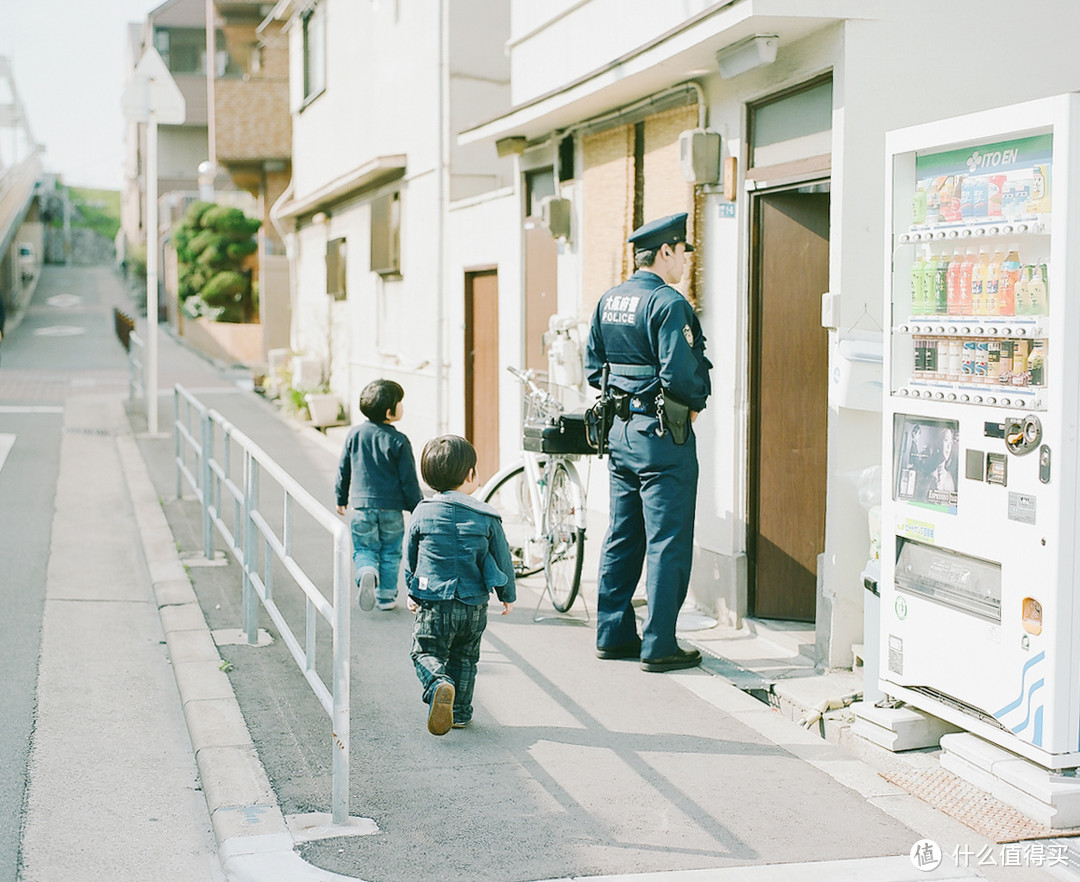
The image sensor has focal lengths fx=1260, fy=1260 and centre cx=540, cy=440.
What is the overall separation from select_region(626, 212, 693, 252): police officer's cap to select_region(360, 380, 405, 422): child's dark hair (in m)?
1.79

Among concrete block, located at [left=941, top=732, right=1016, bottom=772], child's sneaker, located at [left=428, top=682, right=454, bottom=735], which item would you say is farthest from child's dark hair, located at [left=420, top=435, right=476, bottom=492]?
concrete block, located at [left=941, top=732, right=1016, bottom=772]

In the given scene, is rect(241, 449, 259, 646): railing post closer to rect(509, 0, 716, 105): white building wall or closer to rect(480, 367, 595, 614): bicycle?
rect(480, 367, 595, 614): bicycle

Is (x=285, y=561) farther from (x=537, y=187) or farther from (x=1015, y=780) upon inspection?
(x=537, y=187)

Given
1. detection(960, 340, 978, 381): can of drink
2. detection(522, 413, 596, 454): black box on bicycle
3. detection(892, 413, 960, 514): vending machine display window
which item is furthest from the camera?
detection(522, 413, 596, 454): black box on bicycle

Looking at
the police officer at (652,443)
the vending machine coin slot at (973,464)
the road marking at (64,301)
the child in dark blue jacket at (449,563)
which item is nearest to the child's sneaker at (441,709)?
the child in dark blue jacket at (449,563)

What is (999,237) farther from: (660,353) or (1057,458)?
(660,353)

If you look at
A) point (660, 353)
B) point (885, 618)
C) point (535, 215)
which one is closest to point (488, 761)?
point (885, 618)

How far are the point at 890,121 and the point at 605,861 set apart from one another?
3708 millimetres

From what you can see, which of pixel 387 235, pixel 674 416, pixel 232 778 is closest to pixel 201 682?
pixel 232 778

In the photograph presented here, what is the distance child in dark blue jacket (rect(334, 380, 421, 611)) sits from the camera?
24.0 feet

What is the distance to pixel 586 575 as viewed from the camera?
8.57m

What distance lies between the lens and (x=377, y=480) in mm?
7383

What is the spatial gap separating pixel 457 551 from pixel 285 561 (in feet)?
3.10

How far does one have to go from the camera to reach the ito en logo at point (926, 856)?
4066mm
